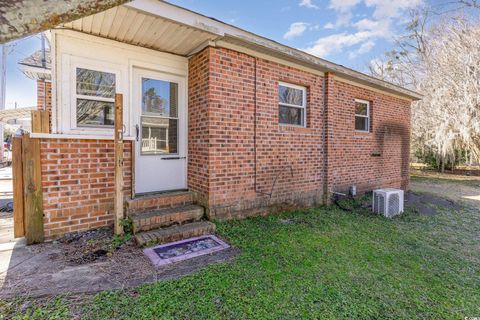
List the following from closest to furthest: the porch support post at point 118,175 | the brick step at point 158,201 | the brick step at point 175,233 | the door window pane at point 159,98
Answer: the brick step at point 175,233
the porch support post at point 118,175
the brick step at point 158,201
the door window pane at point 159,98

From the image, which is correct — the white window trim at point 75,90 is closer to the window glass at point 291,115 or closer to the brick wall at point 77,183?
the brick wall at point 77,183

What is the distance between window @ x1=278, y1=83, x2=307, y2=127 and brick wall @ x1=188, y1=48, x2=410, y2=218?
14 cm

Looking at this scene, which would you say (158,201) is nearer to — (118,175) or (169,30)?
(118,175)

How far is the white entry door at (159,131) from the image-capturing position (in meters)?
4.11

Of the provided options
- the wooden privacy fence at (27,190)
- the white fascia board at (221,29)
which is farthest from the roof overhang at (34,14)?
the wooden privacy fence at (27,190)

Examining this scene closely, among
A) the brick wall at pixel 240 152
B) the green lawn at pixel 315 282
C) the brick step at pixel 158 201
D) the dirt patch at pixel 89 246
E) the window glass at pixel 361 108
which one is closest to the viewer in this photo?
the green lawn at pixel 315 282

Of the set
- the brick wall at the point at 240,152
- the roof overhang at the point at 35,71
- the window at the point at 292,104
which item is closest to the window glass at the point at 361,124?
the brick wall at the point at 240,152

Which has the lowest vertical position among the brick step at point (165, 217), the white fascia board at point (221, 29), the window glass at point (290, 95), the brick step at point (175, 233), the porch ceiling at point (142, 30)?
the brick step at point (175, 233)

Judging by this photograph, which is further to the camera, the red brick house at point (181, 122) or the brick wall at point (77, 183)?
the red brick house at point (181, 122)

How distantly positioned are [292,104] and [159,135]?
2.94 meters

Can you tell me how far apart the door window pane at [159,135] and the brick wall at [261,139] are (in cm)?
35

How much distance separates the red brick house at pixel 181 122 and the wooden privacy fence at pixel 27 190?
0.10 metres

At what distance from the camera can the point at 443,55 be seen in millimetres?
11680

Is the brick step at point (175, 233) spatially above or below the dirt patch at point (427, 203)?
above
